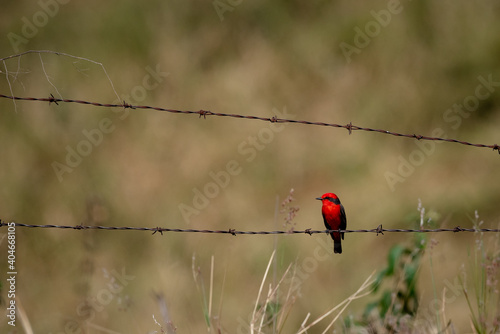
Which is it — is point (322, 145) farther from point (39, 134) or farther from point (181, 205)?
point (39, 134)

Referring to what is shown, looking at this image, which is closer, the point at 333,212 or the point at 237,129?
the point at 333,212

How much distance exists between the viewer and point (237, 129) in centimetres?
822

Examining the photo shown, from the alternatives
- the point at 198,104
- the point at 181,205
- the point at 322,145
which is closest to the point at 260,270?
the point at 181,205

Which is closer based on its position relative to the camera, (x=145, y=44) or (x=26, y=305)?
(x=26, y=305)

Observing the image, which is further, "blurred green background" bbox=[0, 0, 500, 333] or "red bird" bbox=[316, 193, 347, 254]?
"blurred green background" bbox=[0, 0, 500, 333]

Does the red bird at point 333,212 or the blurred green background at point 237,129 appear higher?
the blurred green background at point 237,129

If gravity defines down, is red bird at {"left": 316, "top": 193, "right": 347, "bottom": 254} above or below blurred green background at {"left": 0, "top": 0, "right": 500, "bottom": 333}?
below

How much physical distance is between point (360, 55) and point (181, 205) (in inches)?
127

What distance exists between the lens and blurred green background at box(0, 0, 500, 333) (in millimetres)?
7457

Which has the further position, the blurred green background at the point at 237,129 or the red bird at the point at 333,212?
the blurred green background at the point at 237,129

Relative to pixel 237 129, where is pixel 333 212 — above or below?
below

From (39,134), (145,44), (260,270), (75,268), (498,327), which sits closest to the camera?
(498,327)

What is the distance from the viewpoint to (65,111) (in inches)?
320

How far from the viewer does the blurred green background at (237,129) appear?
7457 mm
